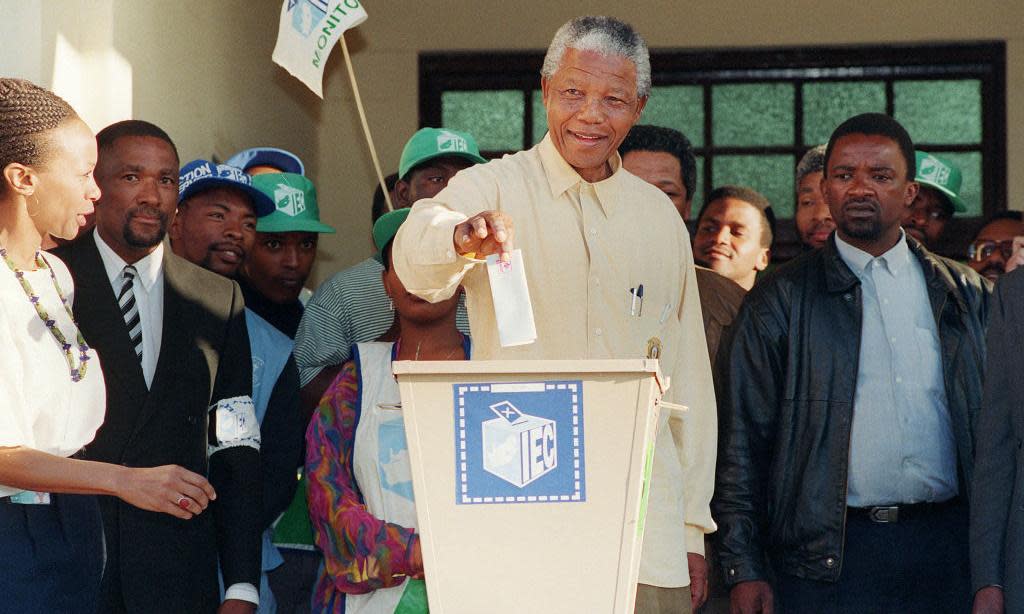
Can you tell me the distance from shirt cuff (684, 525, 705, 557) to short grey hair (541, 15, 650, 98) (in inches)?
41.1

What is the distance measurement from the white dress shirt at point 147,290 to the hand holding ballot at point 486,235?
155cm

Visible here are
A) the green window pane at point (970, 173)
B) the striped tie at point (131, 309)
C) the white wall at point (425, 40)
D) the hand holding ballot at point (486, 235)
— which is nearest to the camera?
the hand holding ballot at point (486, 235)

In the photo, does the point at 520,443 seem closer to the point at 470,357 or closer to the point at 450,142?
the point at 470,357

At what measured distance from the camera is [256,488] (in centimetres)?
427

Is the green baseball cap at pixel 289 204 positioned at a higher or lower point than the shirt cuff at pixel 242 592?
higher

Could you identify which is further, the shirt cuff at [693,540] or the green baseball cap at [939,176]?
the green baseball cap at [939,176]

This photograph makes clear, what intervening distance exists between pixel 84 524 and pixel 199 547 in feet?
2.18

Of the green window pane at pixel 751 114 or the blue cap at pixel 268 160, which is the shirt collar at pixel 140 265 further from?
the green window pane at pixel 751 114

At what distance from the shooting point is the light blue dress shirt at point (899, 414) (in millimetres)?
4543

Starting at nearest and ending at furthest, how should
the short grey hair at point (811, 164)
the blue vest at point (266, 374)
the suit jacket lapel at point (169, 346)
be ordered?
the suit jacket lapel at point (169, 346) → the blue vest at point (266, 374) → the short grey hair at point (811, 164)

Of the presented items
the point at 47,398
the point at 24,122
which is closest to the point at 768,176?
the point at 24,122

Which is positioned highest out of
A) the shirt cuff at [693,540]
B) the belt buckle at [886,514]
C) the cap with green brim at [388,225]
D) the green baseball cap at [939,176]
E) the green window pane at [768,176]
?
the green window pane at [768,176]

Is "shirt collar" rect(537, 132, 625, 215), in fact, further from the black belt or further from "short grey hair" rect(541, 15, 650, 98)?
the black belt

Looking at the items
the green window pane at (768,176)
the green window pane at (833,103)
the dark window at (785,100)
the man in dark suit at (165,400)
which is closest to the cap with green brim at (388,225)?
the man in dark suit at (165,400)
